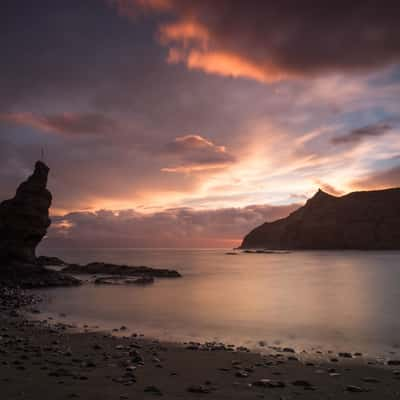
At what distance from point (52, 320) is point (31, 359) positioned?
474 inches

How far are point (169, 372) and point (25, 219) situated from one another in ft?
150

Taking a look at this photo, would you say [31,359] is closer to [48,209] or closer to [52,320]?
[52,320]

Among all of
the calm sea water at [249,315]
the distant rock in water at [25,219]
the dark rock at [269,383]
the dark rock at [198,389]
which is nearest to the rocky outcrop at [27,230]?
the distant rock in water at [25,219]

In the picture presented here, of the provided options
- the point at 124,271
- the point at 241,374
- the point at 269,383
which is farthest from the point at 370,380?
the point at 124,271

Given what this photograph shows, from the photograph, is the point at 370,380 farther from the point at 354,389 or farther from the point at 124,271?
the point at 124,271

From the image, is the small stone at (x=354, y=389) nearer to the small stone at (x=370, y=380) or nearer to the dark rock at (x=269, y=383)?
the small stone at (x=370, y=380)

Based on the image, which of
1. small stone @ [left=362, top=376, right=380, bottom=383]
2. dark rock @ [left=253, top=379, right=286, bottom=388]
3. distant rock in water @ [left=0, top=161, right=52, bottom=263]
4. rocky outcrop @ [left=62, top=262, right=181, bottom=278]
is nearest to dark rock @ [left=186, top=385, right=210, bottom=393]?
dark rock @ [left=253, top=379, right=286, bottom=388]

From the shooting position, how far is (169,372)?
36.7 ft

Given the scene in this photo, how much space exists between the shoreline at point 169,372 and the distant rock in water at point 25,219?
37.3 meters

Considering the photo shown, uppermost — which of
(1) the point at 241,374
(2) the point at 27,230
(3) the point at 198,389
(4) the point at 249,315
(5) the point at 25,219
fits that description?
(5) the point at 25,219

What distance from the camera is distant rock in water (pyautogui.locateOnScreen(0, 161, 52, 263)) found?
50031 mm

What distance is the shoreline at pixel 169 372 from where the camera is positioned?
8938 mm

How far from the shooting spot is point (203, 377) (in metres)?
10.7

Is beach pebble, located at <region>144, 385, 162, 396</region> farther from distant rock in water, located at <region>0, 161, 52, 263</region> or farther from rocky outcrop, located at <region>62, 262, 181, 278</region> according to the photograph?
rocky outcrop, located at <region>62, 262, 181, 278</region>
